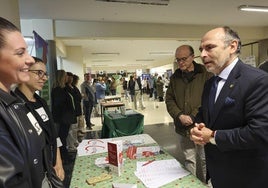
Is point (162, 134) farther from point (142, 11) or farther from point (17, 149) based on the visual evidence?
point (17, 149)

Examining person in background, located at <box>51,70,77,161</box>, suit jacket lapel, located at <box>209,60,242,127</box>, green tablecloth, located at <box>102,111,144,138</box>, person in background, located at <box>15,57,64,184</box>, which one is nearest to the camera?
suit jacket lapel, located at <box>209,60,242,127</box>

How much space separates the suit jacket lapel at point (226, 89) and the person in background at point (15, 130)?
88 centimetres

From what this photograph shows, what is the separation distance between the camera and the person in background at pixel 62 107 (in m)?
3.76

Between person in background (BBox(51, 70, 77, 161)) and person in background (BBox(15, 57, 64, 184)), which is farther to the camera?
person in background (BBox(51, 70, 77, 161))

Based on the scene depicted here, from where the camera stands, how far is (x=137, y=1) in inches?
142

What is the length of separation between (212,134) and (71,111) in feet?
10.4

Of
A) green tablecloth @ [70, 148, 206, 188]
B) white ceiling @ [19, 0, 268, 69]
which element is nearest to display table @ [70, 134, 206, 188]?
green tablecloth @ [70, 148, 206, 188]

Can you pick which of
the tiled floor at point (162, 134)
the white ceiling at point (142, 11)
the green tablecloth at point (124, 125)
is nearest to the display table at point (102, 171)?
the tiled floor at point (162, 134)

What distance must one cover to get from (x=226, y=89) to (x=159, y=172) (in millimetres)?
652

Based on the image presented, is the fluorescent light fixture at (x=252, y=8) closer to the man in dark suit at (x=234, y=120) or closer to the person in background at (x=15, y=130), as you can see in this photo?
the man in dark suit at (x=234, y=120)

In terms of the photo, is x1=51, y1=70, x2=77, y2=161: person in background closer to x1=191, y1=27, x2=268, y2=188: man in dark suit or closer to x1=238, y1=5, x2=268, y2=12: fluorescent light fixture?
x1=191, y1=27, x2=268, y2=188: man in dark suit

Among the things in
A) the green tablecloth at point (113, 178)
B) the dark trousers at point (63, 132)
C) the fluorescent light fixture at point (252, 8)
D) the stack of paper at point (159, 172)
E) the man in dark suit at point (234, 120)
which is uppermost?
the fluorescent light fixture at point (252, 8)

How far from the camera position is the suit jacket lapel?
1151 millimetres

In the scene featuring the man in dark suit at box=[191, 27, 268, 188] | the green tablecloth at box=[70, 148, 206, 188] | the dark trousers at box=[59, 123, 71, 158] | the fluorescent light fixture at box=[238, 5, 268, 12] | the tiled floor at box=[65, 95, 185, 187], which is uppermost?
the fluorescent light fixture at box=[238, 5, 268, 12]
